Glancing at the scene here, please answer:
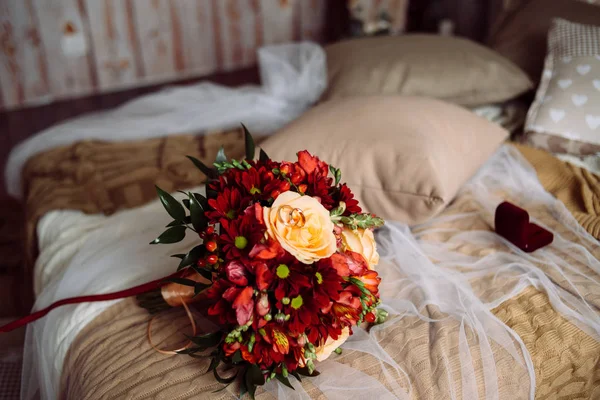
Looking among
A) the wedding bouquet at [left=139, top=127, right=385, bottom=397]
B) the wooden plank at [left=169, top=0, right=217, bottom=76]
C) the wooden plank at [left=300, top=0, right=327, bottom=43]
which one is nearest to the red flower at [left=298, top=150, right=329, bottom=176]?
the wedding bouquet at [left=139, top=127, right=385, bottom=397]

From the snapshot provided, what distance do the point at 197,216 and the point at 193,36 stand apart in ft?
11.1

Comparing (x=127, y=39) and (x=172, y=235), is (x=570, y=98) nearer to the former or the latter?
(x=172, y=235)

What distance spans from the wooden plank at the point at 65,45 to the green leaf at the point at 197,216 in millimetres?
3161

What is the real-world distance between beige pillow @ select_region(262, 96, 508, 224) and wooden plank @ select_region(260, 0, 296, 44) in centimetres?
304

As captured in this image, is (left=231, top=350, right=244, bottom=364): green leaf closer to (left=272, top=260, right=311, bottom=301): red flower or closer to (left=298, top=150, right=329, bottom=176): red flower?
(left=272, top=260, right=311, bottom=301): red flower

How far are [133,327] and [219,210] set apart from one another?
0.36 metres

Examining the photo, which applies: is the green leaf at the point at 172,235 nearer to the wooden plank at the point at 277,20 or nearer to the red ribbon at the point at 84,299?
the red ribbon at the point at 84,299

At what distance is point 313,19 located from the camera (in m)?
4.20

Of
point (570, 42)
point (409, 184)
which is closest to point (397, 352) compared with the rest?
point (409, 184)

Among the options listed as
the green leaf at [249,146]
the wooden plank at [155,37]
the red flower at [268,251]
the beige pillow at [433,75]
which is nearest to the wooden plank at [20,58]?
the wooden plank at [155,37]

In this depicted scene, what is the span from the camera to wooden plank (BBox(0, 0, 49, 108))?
3250 millimetres

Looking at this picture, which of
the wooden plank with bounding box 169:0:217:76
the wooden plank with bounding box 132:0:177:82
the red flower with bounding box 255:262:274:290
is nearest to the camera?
the red flower with bounding box 255:262:274:290

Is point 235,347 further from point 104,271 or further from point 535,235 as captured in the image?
point 535,235

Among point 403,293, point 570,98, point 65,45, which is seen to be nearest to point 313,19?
point 65,45
